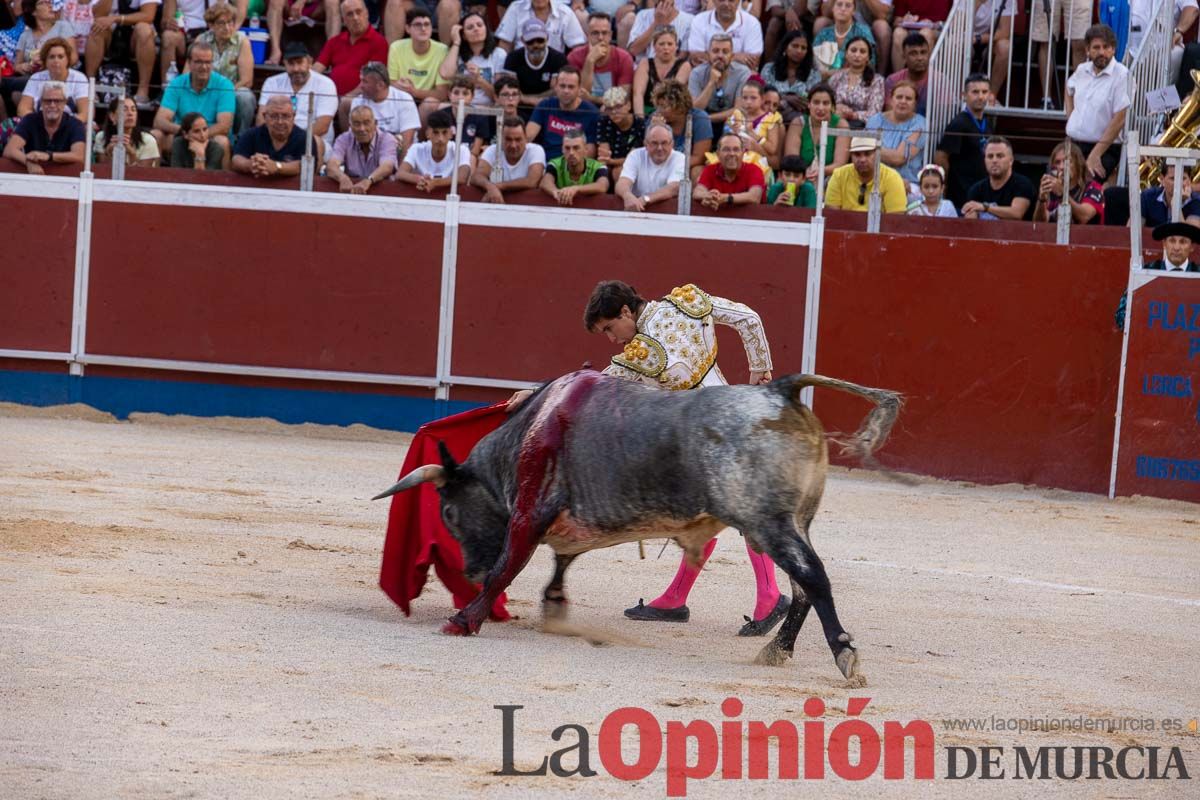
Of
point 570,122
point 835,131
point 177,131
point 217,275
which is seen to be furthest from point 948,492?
point 177,131

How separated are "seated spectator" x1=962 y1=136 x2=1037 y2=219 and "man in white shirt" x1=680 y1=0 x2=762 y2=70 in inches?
76.0

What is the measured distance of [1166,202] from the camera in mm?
9516

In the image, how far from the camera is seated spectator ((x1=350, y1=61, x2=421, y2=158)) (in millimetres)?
10188

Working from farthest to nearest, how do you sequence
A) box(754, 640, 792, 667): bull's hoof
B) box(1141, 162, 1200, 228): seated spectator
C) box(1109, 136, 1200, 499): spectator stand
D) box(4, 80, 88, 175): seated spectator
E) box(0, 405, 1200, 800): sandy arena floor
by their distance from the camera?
box(4, 80, 88, 175): seated spectator < box(1141, 162, 1200, 228): seated spectator < box(1109, 136, 1200, 499): spectator stand < box(754, 640, 792, 667): bull's hoof < box(0, 405, 1200, 800): sandy arena floor

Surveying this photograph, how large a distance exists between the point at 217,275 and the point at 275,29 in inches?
89.3

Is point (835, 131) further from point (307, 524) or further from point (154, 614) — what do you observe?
point (154, 614)

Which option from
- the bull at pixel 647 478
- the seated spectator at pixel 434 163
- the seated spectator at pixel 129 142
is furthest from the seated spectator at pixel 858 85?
the bull at pixel 647 478

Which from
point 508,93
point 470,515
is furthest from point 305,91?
point 470,515

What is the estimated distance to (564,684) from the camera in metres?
4.37

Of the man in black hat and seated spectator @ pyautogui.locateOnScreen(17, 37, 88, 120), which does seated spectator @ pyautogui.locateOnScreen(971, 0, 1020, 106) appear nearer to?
the man in black hat

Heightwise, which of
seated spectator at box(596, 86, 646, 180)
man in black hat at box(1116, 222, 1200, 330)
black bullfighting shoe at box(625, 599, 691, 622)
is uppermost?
seated spectator at box(596, 86, 646, 180)

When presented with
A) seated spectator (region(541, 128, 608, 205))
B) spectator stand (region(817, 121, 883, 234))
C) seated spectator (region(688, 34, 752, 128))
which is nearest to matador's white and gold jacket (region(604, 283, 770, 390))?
spectator stand (region(817, 121, 883, 234))

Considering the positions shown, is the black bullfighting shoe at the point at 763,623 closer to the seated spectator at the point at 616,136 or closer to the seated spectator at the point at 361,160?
the seated spectator at the point at 616,136

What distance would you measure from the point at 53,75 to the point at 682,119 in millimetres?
4016
